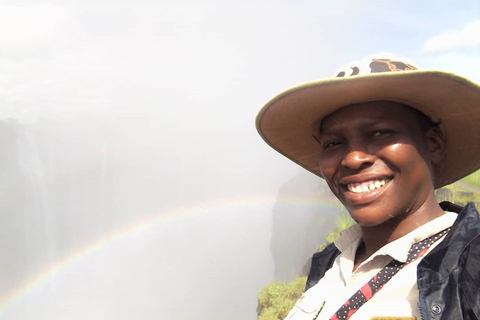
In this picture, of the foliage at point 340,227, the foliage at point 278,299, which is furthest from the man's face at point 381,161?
the foliage at point 340,227

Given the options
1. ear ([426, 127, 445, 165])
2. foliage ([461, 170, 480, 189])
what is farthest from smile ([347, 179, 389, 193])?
foliage ([461, 170, 480, 189])

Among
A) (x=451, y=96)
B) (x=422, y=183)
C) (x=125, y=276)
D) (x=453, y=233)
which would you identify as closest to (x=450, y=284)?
(x=453, y=233)

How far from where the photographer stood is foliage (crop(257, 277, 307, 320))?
31.3ft

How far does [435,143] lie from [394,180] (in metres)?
0.27

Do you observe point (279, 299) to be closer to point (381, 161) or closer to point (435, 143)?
point (435, 143)

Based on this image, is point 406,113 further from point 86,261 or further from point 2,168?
point 86,261

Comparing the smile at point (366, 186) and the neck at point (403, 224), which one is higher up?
the smile at point (366, 186)

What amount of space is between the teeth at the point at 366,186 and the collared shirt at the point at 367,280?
177mm

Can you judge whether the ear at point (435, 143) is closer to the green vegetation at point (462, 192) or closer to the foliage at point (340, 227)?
the green vegetation at point (462, 192)

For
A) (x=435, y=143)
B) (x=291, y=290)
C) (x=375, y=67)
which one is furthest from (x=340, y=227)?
(x=375, y=67)

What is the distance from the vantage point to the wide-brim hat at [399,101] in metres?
1.34

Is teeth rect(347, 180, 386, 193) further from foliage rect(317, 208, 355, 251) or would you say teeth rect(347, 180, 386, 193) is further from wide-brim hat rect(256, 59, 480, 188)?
foliage rect(317, 208, 355, 251)

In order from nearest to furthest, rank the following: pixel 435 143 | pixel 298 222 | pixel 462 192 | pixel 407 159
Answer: pixel 407 159 → pixel 435 143 → pixel 462 192 → pixel 298 222

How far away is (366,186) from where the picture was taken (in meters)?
1.43
